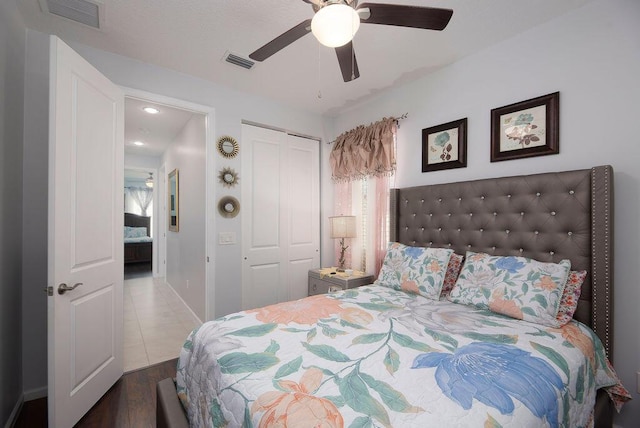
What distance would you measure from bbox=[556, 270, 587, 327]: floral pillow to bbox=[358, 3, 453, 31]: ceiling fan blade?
162 cm

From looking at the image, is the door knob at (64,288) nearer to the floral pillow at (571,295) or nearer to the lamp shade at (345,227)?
the lamp shade at (345,227)

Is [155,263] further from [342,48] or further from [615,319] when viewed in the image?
[615,319]

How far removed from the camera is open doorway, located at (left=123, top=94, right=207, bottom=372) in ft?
9.47

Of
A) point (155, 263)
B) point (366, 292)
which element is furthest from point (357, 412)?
point (155, 263)

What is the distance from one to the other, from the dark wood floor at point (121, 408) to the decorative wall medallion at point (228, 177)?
181 cm

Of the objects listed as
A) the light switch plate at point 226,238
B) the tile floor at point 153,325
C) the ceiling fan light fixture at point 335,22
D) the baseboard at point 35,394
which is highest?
the ceiling fan light fixture at point 335,22

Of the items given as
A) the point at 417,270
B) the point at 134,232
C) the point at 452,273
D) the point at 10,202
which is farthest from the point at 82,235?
the point at 134,232

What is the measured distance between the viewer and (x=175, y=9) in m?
1.82

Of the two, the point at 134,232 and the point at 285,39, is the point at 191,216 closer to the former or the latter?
the point at 285,39

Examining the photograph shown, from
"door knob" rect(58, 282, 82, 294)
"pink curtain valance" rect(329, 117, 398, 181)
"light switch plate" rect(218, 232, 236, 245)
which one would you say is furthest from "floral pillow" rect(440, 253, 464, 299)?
"door knob" rect(58, 282, 82, 294)

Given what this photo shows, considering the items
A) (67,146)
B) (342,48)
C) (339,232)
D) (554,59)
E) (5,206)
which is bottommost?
(339,232)

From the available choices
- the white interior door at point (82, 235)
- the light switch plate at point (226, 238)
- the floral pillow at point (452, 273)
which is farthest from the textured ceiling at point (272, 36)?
the floral pillow at point (452, 273)

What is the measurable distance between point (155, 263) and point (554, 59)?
689 cm

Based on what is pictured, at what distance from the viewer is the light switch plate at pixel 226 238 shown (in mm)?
2822
